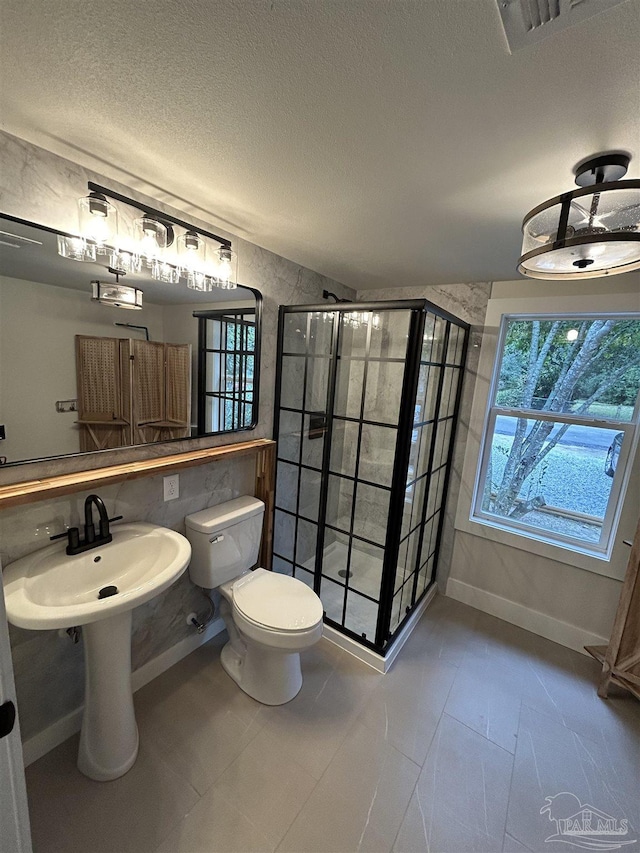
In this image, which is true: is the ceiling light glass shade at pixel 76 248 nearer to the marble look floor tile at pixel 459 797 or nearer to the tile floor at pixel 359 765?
the tile floor at pixel 359 765

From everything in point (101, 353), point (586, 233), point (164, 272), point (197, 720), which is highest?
→ point (586, 233)

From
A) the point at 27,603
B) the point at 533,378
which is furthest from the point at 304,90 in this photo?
the point at 533,378

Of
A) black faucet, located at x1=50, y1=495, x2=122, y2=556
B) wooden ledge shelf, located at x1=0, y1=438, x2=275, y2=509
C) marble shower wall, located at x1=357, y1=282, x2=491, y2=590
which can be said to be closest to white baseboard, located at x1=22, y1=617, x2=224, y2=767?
black faucet, located at x1=50, y1=495, x2=122, y2=556

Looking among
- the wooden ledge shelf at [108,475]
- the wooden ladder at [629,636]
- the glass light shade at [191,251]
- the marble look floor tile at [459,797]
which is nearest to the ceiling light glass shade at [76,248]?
the glass light shade at [191,251]

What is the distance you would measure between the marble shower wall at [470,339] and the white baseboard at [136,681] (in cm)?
169

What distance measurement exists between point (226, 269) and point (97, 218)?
1.93ft

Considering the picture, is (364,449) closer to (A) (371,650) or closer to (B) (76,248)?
(A) (371,650)

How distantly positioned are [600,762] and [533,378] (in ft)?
6.47

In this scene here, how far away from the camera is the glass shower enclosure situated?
180 centimetres

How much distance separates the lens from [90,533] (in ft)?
4.42

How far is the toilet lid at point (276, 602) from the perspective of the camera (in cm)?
157

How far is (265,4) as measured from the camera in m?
0.63

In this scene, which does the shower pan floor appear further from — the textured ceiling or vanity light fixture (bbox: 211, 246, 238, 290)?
the textured ceiling

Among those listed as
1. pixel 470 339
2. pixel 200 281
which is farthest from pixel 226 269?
pixel 470 339
